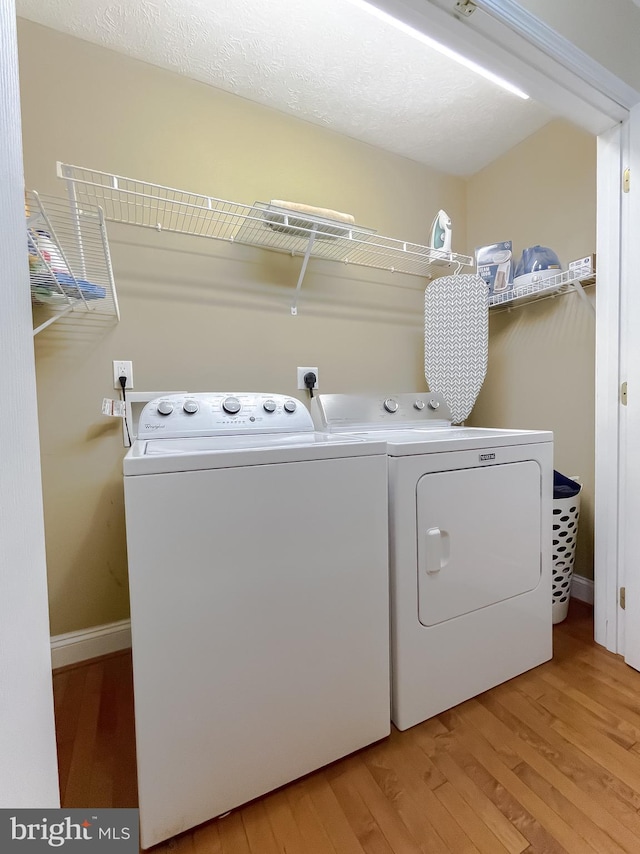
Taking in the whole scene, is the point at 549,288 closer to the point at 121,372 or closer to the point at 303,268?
the point at 303,268

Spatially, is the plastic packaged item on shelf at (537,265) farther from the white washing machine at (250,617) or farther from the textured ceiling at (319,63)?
the white washing machine at (250,617)

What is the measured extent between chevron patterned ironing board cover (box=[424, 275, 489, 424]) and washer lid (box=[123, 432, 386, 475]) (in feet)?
3.60

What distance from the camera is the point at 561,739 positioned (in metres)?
1.07

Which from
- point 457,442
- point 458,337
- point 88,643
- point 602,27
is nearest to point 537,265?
point 458,337

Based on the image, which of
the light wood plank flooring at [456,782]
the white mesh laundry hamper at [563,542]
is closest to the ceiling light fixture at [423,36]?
the white mesh laundry hamper at [563,542]

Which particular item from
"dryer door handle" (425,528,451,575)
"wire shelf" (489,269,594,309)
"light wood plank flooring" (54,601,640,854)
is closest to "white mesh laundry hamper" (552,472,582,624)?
"light wood plank flooring" (54,601,640,854)

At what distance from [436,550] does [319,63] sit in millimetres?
1967

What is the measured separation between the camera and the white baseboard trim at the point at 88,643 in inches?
56.8

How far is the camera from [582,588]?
1831 millimetres

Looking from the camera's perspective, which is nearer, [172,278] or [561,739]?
[561,739]

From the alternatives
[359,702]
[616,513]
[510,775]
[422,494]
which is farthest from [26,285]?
[616,513]

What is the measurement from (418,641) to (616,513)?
93cm

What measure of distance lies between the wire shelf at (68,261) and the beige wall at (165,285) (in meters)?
0.09

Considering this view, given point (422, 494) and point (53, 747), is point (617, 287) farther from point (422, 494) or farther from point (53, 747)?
point (53, 747)
